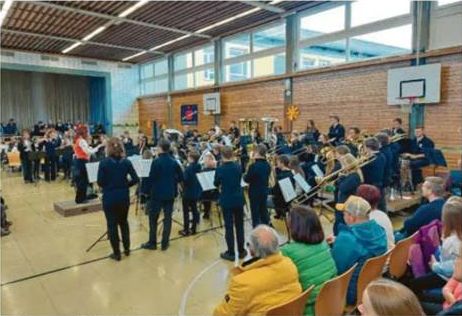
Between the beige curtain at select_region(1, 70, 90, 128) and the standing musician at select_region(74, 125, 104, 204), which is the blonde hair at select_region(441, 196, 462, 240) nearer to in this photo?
the standing musician at select_region(74, 125, 104, 204)

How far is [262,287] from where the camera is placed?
2.13m

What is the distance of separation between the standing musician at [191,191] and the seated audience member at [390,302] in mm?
4338

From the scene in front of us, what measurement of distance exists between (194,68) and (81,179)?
1045cm

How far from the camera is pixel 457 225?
2.54 meters

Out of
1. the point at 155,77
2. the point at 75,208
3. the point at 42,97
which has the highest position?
the point at 155,77

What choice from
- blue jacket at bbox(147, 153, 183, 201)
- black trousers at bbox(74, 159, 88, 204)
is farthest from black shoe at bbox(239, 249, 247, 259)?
black trousers at bbox(74, 159, 88, 204)

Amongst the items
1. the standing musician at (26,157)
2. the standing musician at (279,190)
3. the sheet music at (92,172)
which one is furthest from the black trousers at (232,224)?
the standing musician at (26,157)

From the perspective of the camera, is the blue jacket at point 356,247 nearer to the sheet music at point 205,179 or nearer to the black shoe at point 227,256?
the black shoe at point 227,256

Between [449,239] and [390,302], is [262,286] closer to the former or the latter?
[390,302]

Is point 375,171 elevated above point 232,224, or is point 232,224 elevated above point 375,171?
point 375,171

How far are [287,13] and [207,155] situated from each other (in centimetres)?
758

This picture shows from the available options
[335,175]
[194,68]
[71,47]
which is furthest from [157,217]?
[71,47]

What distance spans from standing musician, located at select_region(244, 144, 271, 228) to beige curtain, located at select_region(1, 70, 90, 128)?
18804 mm

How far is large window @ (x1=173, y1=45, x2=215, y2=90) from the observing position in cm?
1553
